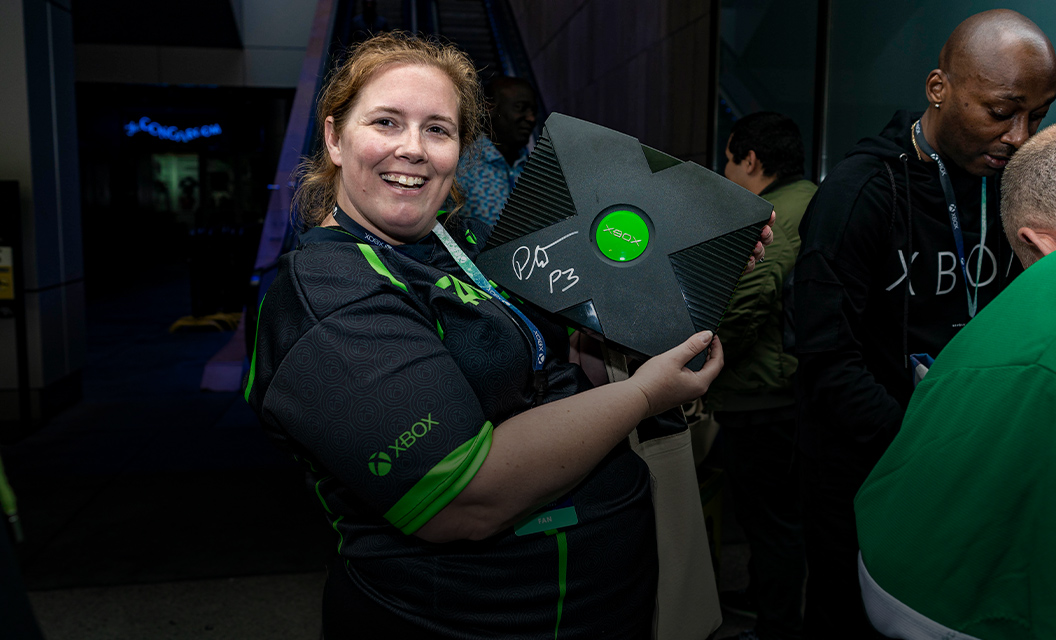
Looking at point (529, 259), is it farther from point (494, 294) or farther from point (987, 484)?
point (987, 484)

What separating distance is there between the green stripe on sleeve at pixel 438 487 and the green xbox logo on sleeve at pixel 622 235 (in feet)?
1.23

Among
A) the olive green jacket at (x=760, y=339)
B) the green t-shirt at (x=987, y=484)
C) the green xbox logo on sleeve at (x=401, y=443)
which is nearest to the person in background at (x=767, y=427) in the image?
the olive green jacket at (x=760, y=339)

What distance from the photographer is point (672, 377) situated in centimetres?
118

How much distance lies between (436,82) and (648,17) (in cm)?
669

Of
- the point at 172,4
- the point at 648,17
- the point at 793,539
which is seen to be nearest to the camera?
the point at 793,539

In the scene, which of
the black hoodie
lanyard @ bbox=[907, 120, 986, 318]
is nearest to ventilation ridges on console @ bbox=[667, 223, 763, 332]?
the black hoodie

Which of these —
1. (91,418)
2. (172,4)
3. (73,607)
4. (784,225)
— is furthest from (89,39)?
(784,225)

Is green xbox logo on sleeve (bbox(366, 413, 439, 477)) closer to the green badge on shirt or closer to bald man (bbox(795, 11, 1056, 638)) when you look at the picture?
the green badge on shirt

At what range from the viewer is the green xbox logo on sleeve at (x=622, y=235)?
121 cm

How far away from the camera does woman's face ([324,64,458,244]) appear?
1270 mm

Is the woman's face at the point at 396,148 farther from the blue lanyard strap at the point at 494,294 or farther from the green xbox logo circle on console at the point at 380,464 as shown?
the green xbox logo circle on console at the point at 380,464

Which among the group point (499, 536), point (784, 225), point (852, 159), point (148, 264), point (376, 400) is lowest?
point (148, 264)

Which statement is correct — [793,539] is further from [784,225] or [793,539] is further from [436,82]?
[436,82]

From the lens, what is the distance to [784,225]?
2.91m
